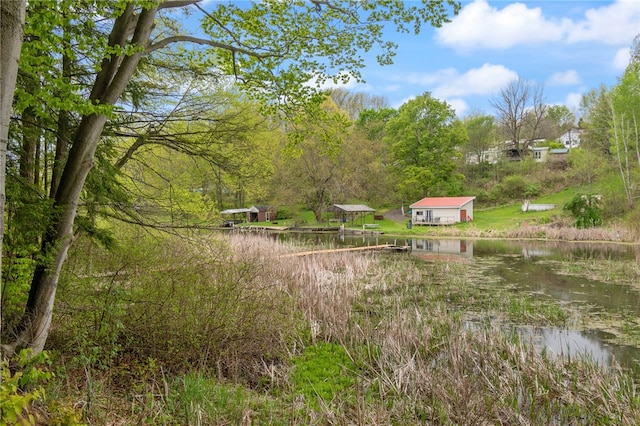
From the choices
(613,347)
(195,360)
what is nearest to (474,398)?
(195,360)

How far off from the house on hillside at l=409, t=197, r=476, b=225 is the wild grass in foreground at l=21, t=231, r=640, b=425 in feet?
103

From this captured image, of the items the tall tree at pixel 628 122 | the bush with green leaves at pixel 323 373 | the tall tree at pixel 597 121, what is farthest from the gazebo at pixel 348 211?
the bush with green leaves at pixel 323 373

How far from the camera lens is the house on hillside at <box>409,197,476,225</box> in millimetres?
37281

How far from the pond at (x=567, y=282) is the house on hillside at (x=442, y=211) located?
10602 mm

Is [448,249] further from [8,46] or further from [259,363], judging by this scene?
[8,46]

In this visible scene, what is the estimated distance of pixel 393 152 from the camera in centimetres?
4503

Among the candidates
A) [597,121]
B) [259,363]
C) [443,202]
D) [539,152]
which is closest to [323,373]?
[259,363]

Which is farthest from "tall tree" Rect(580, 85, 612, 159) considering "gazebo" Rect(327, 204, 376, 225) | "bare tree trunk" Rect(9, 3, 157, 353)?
"bare tree trunk" Rect(9, 3, 157, 353)

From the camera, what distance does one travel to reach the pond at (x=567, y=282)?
725 cm

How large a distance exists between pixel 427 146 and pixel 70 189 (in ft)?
137

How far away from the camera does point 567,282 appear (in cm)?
1314

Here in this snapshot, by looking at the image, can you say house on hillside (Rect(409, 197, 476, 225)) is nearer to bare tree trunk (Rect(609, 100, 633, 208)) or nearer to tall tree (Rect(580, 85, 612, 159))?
bare tree trunk (Rect(609, 100, 633, 208))

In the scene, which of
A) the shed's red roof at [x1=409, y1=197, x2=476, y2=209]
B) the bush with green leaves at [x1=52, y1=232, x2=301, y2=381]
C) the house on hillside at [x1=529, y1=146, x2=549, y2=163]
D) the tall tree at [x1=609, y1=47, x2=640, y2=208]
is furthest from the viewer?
the house on hillside at [x1=529, y1=146, x2=549, y2=163]

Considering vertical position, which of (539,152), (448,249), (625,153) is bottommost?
(448,249)
